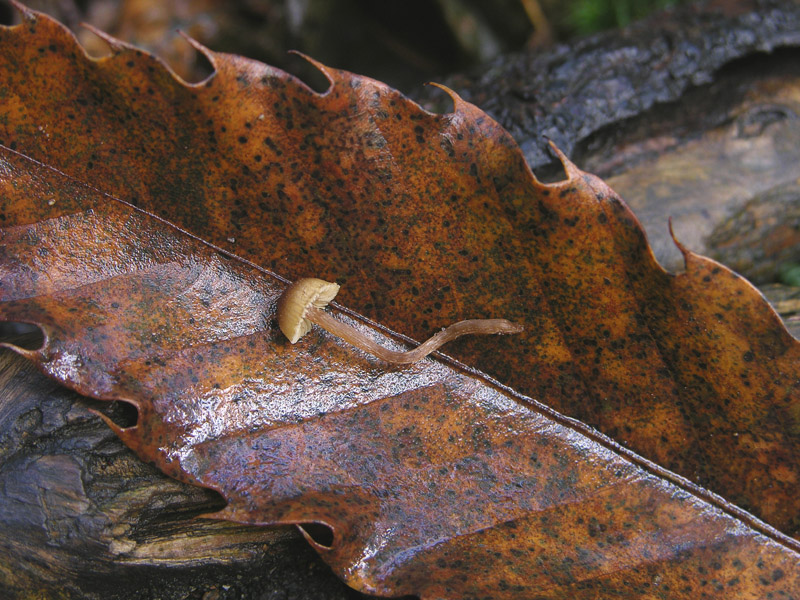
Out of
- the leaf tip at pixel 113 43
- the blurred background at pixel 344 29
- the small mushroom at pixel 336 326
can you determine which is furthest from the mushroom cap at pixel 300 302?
the blurred background at pixel 344 29

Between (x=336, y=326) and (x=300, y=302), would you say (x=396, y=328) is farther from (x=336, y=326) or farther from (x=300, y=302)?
(x=300, y=302)

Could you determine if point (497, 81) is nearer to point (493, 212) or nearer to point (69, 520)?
point (493, 212)

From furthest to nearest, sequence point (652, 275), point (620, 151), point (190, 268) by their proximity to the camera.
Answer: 1. point (620, 151)
2. point (190, 268)
3. point (652, 275)

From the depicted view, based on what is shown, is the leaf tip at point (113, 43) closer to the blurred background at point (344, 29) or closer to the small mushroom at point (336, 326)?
the small mushroom at point (336, 326)

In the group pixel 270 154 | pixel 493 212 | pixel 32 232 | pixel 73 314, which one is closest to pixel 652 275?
pixel 493 212

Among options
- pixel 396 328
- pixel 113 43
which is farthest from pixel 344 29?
pixel 396 328

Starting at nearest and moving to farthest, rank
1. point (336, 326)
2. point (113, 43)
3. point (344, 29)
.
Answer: point (113, 43) < point (336, 326) < point (344, 29)
